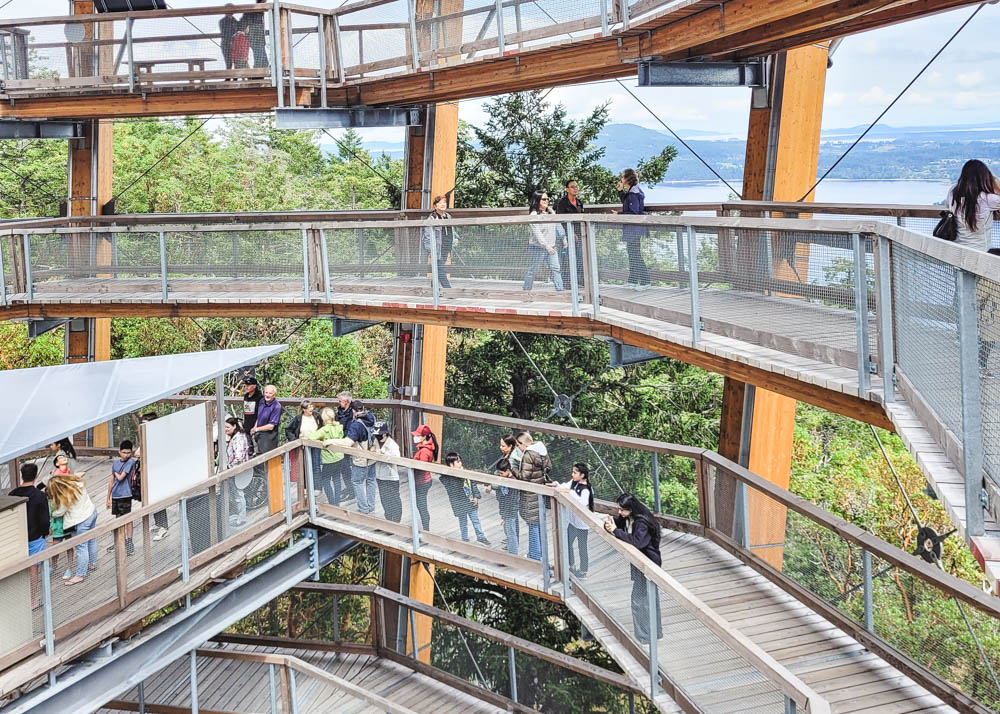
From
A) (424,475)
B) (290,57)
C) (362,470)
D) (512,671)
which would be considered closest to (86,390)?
(362,470)

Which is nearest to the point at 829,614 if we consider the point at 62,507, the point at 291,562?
the point at 291,562

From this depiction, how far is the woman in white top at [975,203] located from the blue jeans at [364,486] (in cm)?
685

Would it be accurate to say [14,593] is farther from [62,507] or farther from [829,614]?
[829,614]

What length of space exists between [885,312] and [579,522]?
3957 mm

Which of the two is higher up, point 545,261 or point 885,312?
point 545,261

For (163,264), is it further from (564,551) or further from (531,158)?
(531,158)

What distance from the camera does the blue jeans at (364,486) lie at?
11508 mm

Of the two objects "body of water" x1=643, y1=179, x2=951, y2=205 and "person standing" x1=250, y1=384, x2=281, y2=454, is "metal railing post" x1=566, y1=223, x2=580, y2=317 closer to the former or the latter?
"person standing" x1=250, y1=384, x2=281, y2=454

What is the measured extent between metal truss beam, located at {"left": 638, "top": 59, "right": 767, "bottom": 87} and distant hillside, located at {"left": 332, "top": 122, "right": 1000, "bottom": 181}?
28648 mm

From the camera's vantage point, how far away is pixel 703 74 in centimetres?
1210

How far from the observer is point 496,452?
12.9m

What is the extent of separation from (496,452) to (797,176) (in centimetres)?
491

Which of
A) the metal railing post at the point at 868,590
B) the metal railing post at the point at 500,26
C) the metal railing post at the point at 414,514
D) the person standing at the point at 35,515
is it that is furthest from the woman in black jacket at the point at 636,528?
the metal railing post at the point at 500,26

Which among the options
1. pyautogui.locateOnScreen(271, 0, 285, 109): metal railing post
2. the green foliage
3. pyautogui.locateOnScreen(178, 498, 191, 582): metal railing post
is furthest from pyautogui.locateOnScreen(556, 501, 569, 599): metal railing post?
the green foliage
